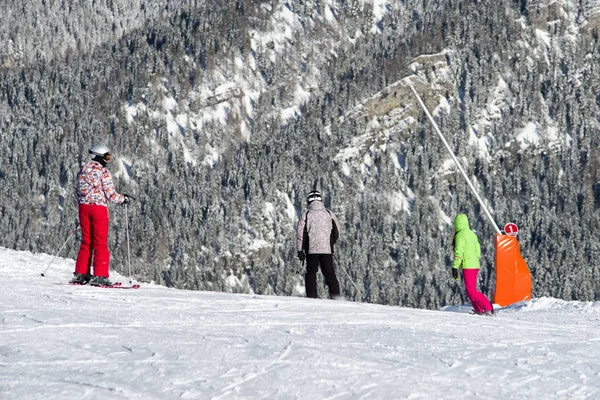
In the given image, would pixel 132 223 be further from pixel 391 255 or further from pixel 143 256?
pixel 391 255

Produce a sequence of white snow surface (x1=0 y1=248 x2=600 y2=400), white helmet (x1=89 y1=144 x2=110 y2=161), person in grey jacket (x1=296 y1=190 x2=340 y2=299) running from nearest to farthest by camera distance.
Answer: white snow surface (x1=0 y1=248 x2=600 y2=400) < white helmet (x1=89 y1=144 x2=110 y2=161) < person in grey jacket (x1=296 y1=190 x2=340 y2=299)

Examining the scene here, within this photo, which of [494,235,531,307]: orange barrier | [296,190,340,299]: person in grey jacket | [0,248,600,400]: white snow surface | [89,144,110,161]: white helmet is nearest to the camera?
[0,248,600,400]: white snow surface

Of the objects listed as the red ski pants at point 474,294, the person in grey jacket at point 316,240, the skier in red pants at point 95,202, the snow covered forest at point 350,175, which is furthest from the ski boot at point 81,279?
the snow covered forest at point 350,175

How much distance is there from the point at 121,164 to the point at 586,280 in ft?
324

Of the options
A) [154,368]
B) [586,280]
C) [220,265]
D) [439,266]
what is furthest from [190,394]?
[220,265]

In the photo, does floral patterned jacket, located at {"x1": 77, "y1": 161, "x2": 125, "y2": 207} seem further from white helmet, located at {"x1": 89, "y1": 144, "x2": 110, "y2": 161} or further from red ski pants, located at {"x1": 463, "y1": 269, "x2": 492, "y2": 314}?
red ski pants, located at {"x1": 463, "y1": 269, "x2": 492, "y2": 314}

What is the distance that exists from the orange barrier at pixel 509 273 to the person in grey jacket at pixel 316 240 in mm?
2778

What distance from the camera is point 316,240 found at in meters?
11.0

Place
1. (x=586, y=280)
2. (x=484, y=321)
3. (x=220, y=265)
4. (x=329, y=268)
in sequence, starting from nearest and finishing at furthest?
(x=484, y=321) < (x=329, y=268) < (x=586, y=280) < (x=220, y=265)

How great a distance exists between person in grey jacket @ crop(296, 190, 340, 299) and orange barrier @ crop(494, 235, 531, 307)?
9.11 feet

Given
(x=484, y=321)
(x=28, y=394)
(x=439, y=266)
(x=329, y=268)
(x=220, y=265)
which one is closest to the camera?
(x=28, y=394)

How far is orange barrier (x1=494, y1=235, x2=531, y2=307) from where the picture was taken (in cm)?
1257

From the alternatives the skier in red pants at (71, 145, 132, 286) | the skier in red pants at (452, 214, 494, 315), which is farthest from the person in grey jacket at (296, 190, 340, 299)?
the skier in red pants at (71, 145, 132, 286)

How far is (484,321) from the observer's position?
8633 mm
